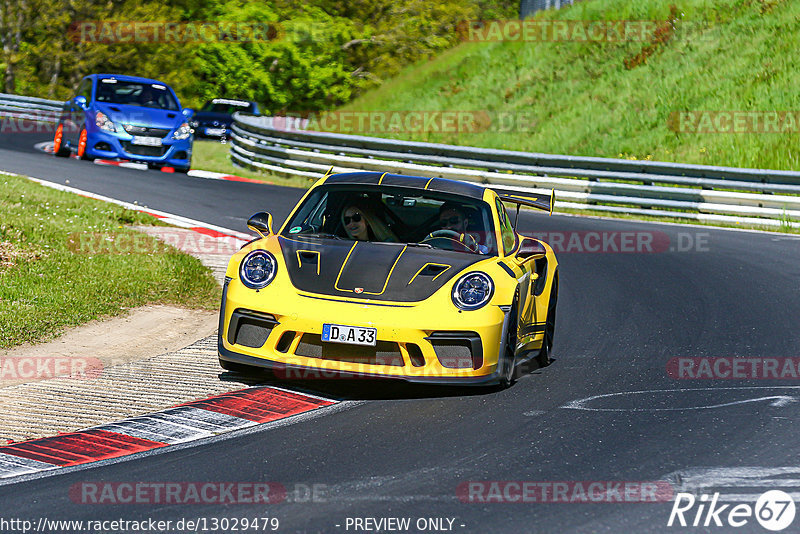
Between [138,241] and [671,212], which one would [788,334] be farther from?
[671,212]

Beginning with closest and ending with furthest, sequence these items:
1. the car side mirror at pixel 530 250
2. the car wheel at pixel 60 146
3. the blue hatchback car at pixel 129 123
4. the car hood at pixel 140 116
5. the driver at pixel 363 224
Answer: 1. the car side mirror at pixel 530 250
2. the driver at pixel 363 224
3. the car hood at pixel 140 116
4. the blue hatchback car at pixel 129 123
5. the car wheel at pixel 60 146

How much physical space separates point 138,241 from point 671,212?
34.2 ft

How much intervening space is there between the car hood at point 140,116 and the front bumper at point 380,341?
45.8ft

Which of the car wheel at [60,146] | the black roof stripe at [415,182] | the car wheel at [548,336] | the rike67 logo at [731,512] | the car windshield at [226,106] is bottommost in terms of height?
the rike67 logo at [731,512]

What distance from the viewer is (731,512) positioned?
484cm

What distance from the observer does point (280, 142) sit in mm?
23562

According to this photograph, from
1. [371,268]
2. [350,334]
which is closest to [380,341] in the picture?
[350,334]

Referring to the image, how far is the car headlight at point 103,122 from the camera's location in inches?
789

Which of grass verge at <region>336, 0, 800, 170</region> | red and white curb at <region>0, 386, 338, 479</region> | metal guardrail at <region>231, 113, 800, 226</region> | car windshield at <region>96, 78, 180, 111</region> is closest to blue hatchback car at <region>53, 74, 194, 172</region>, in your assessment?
car windshield at <region>96, 78, 180, 111</region>

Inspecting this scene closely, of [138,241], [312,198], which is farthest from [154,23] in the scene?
[312,198]

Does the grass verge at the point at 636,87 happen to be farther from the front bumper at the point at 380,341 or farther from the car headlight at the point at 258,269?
the car headlight at the point at 258,269

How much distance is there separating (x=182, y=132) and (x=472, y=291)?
14.7 metres

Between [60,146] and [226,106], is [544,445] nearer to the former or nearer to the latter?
[60,146]

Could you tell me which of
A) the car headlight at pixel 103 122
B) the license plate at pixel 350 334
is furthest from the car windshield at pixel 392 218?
the car headlight at pixel 103 122
